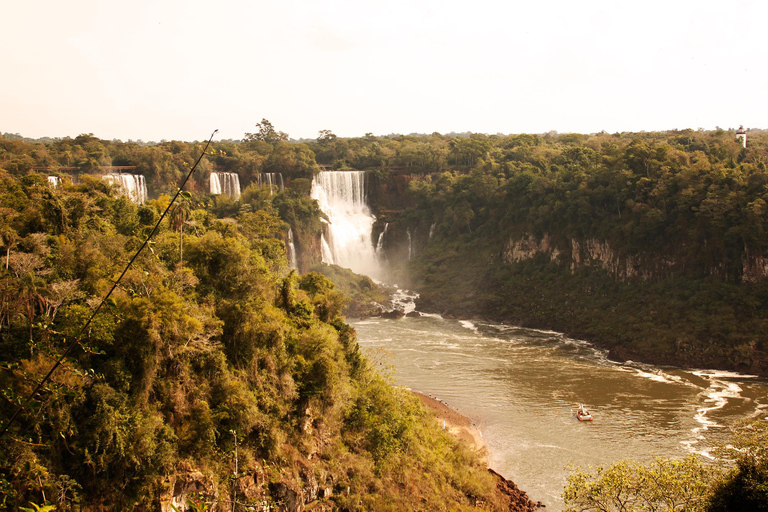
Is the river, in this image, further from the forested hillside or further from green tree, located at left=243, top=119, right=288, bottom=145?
green tree, located at left=243, top=119, right=288, bottom=145

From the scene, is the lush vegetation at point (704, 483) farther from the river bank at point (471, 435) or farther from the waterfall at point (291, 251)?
the waterfall at point (291, 251)

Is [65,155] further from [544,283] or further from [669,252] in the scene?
[669,252]

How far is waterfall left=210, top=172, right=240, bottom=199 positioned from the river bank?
33390 mm

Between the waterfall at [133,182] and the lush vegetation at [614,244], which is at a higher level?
the waterfall at [133,182]

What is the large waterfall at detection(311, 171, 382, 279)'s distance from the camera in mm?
63719

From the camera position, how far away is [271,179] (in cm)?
6181

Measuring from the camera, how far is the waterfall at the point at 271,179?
6105 cm

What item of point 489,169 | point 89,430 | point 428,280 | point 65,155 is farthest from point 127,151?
point 89,430

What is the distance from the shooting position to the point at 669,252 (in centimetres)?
4225

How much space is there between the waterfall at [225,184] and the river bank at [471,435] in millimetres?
33390

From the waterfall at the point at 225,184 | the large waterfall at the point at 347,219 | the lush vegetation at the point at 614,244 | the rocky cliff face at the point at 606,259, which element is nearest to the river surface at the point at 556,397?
the lush vegetation at the point at 614,244

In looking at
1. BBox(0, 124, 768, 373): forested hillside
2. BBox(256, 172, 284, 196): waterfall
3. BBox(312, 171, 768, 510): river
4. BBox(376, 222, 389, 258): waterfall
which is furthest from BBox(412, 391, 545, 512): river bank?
BBox(256, 172, 284, 196): waterfall

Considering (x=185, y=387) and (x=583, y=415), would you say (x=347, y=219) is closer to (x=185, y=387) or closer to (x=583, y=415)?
(x=583, y=415)

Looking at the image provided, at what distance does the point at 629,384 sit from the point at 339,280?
26.7m
